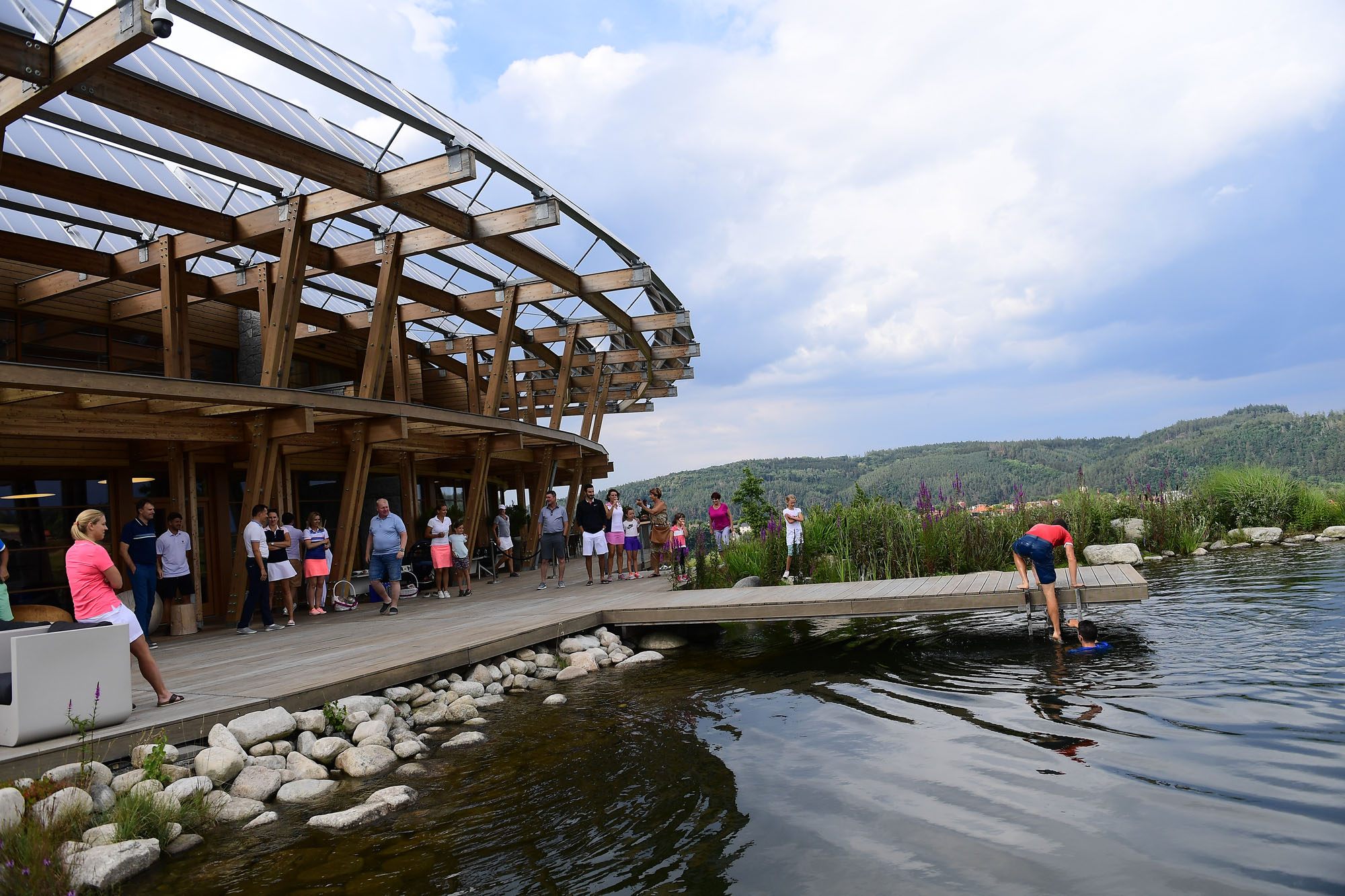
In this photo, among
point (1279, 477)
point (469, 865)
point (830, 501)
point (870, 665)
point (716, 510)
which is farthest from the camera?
point (1279, 477)

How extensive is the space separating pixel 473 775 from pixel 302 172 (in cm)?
805

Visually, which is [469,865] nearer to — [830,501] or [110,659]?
[110,659]

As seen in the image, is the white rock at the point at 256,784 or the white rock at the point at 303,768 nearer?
the white rock at the point at 256,784

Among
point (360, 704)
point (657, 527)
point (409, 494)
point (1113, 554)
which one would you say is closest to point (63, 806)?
point (360, 704)

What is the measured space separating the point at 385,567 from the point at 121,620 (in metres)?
6.98

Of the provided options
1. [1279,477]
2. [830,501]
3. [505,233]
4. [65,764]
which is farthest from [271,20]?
[1279,477]

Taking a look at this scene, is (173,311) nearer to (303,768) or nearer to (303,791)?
(303,768)

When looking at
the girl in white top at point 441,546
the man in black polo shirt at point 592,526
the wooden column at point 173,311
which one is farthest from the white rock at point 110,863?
the wooden column at point 173,311

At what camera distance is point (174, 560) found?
35.4 ft

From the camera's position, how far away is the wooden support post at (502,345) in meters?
16.6

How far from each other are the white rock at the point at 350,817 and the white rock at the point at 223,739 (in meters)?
0.99

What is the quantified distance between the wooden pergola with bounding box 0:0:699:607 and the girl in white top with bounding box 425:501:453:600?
127 centimetres

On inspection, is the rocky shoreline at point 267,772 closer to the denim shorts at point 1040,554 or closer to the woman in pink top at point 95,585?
the woman in pink top at point 95,585

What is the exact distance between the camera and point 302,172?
421 inches
